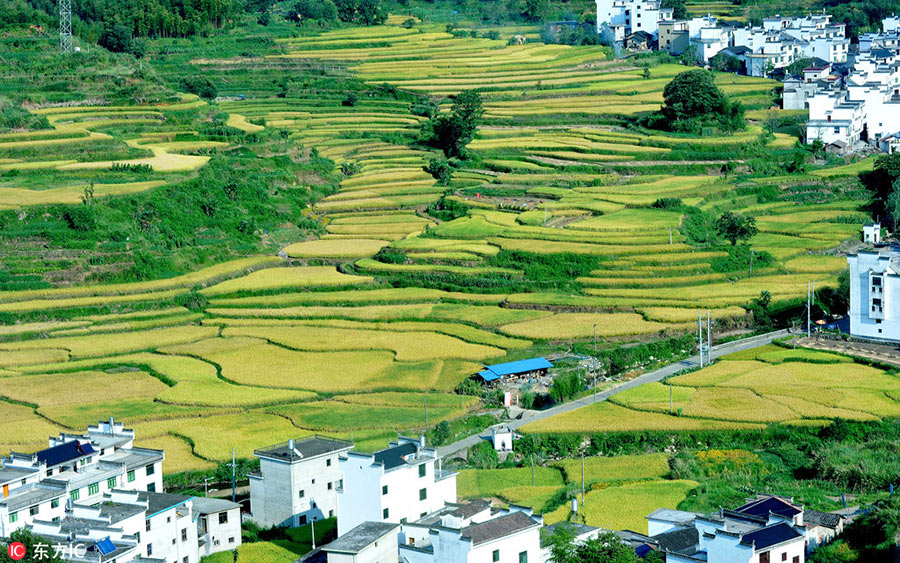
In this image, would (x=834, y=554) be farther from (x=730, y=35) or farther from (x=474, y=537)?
(x=730, y=35)

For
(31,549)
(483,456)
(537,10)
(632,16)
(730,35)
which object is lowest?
(483,456)

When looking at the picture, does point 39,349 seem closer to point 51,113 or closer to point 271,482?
point 271,482

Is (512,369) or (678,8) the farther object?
(678,8)

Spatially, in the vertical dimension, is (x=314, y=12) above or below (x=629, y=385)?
above

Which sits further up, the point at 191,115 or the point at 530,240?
the point at 191,115

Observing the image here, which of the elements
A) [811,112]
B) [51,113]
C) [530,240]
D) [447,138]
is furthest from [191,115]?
[811,112]

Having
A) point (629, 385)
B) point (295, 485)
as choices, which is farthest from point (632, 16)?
point (295, 485)

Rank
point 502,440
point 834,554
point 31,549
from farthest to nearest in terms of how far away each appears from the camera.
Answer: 1. point 502,440
2. point 834,554
3. point 31,549
